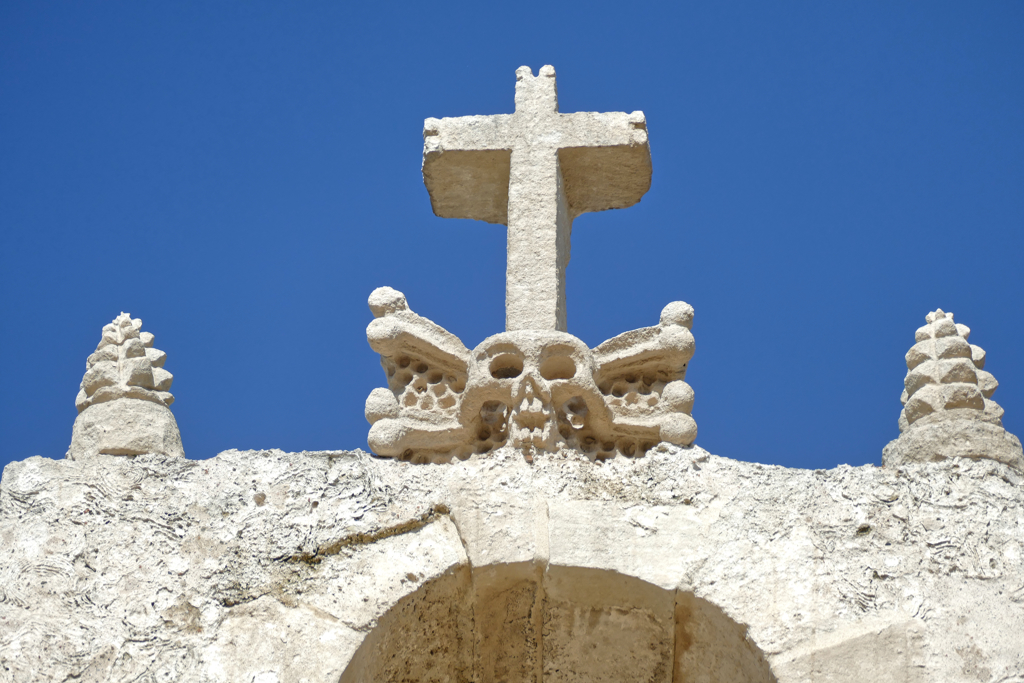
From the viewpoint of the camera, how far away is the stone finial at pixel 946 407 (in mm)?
4602

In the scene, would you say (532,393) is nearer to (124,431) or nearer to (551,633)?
(551,633)

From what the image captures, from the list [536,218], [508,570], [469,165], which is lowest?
[508,570]

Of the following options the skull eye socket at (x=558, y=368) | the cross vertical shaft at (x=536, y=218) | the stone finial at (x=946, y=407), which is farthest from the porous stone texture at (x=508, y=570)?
the cross vertical shaft at (x=536, y=218)

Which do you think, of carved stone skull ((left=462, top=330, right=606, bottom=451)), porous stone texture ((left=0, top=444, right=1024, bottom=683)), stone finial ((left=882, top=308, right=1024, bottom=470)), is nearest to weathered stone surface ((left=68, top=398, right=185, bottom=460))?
porous stone texture ((left=0, top=444, right=1024, bottom=683))

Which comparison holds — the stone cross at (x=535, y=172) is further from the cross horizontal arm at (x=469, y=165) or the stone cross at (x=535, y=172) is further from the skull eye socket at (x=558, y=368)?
the skull eye socket at (x=558, y=368)

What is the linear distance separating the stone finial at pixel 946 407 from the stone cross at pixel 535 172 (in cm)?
141

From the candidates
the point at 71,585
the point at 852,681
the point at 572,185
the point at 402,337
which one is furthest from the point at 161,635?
the point at 572,185

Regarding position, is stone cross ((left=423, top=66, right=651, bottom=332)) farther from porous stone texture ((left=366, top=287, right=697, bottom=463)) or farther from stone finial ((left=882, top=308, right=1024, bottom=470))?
stone finial ((left=882, top=308, right=1024, bottom=470))

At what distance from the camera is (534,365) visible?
15.9ft

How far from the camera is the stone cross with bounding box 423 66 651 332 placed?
526cm

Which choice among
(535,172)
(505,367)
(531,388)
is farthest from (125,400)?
(535,172)

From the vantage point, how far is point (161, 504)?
450 centimetres

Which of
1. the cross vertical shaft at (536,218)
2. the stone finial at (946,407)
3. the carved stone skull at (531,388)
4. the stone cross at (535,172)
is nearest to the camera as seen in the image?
the stone finial at (946,407)

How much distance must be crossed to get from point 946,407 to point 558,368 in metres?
1.46
